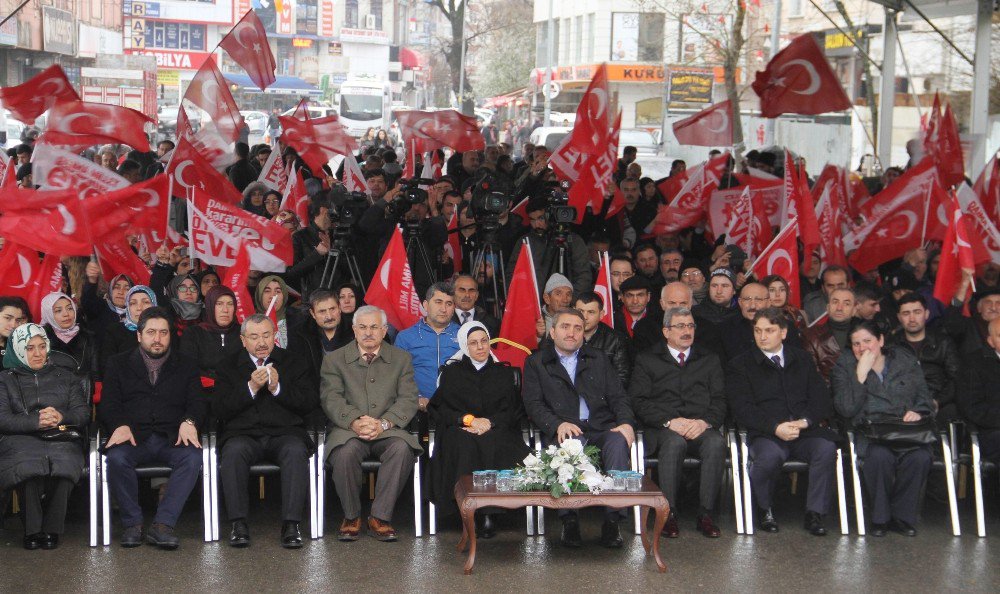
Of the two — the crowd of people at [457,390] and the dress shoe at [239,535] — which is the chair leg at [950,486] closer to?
the crowd of people at [457,390]

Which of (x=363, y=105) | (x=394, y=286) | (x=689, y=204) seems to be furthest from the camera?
(x=363, y=105)

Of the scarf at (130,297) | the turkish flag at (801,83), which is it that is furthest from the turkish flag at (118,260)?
the turkish flag at (801,83)

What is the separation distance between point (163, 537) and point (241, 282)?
244cm

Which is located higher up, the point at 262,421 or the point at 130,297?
the point at 130,297

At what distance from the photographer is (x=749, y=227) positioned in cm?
1198

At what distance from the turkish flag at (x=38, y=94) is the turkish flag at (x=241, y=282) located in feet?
16.5

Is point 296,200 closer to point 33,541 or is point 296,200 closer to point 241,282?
point 241,282

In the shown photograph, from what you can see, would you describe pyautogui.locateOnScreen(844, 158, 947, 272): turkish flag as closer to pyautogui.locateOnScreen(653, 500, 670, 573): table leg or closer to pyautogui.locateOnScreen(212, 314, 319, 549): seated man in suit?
pyautogui.locateOnScreen(653, 500, 670, 573): table leg

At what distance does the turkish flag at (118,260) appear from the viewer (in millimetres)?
9648

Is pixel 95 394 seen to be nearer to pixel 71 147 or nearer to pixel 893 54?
pixel 71 147

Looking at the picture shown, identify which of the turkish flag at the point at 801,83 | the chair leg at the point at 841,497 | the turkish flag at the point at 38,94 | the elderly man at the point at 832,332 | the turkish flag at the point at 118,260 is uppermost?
the turkish flag at the point at 801,83

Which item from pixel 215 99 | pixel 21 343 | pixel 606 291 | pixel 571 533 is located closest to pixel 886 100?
pixel 215 99

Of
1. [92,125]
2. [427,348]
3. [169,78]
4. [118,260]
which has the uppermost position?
[169,78]

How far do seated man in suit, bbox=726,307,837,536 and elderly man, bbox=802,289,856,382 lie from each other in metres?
0.60
